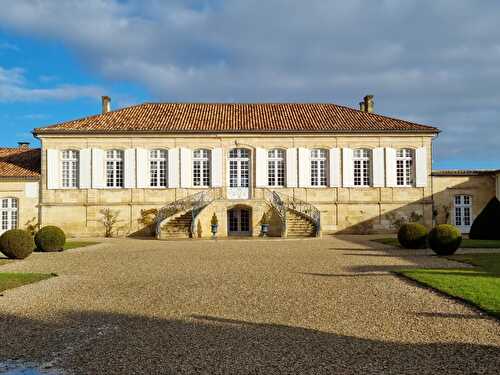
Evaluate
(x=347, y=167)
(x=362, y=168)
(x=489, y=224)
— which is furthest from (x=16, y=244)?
(x=362, y=168)

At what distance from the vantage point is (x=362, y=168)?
2597cm

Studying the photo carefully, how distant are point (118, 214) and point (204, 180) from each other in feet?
14.4

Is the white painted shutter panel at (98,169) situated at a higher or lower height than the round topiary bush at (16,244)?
higher

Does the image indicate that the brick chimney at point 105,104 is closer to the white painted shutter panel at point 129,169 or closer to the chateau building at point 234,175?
the chateau building at point 234,175

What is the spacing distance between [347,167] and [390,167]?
2109 mm

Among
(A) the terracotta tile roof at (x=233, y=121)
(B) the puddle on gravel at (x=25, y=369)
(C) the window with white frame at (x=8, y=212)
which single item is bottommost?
(B) the puddle on gravel at (x=25, y=369)

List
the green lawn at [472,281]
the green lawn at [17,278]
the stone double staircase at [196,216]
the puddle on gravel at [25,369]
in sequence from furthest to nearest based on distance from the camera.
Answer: the stone double staircase at [196,216] < the green lawn at [17,278] < the green lawn at [472,281] < the puddle on gravel at [25,369]

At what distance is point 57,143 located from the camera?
82.8 feet

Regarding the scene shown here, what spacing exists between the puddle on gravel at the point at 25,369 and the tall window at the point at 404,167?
2317cm

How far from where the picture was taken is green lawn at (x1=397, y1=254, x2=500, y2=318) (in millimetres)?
7277

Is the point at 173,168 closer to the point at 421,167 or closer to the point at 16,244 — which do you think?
the point at 16,244

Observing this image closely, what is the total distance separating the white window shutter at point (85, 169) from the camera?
25.1 m

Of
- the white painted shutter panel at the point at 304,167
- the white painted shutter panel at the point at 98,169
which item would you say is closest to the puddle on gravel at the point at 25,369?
the white painted shutter panel at the point at 98,169

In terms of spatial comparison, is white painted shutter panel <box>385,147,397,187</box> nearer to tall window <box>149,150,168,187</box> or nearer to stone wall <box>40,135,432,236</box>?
stone wall <box>40,135,432,236</box>
